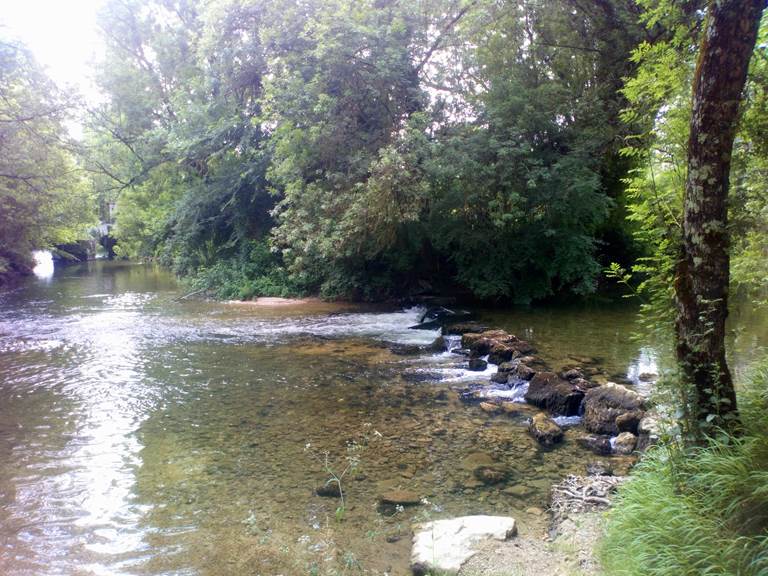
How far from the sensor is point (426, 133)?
16531mm

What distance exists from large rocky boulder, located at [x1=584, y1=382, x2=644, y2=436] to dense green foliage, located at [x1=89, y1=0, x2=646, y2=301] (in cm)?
882

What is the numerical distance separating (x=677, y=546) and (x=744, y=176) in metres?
3.09

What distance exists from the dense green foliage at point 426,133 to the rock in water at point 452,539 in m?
11.0

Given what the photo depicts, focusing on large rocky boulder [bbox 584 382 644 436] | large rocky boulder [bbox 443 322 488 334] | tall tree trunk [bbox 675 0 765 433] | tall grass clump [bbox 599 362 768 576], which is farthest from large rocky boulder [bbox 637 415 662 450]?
large rocky boulder [bbox 443 322 488 334]

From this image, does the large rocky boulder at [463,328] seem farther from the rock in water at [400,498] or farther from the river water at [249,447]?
the rock in water at [400,498]

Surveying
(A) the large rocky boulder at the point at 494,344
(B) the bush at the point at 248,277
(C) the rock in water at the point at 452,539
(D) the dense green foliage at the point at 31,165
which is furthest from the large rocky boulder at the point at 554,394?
(B) the bush at the point at 248,277

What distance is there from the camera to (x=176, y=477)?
5777mm

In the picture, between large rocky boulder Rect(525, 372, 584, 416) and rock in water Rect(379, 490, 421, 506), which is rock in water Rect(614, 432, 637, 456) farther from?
rock in water Rect(379, 490, 421, 506)

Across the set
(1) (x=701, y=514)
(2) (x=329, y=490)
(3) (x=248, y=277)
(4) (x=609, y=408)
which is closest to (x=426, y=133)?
(3) (x=248, y=277)

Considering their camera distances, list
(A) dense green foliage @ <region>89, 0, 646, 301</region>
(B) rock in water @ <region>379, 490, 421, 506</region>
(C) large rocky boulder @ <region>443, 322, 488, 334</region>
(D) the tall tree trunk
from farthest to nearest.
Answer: (A) dense green foliage @ <region>89, 0, 646, 301</region>, (C) large rocky boulder @ <region>443, 322, 488, 334</region>, (B) rock in water @ <region>379, 490, 421, 506</region>, (D) the tall tree trunk

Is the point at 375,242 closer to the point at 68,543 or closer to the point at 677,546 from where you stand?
the point at 68,543

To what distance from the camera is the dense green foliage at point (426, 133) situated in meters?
15.4

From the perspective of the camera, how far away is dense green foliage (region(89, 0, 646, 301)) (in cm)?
1538

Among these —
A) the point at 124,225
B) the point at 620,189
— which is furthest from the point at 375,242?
the point at 124,225
